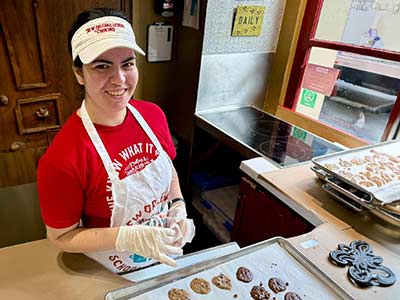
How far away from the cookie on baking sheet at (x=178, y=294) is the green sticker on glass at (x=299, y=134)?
1268mm

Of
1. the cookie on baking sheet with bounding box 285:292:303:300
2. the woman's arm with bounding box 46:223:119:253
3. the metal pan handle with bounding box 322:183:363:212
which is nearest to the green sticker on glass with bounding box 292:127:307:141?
the metal pan handle with bounding box 322:183:363:212

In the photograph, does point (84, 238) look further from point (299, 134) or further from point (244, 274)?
point (299, 134)

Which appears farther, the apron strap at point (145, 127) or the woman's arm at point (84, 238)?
the apron strap at point (145, 127)

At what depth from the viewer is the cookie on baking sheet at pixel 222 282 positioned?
854 millimetres

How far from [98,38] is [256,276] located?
2.57 feet

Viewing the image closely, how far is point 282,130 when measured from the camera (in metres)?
1.93

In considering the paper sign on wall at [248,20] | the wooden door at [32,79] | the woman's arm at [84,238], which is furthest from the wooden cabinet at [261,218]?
the wooden door at [32,79]

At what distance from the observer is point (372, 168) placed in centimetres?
129

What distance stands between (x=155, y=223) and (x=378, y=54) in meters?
1.44

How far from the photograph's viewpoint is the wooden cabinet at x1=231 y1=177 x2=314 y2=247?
129 cm

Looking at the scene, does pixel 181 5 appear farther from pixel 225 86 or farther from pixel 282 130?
pixel 282 130

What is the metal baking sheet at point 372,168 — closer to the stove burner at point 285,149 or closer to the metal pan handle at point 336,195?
the metal pan handle at point 336,195

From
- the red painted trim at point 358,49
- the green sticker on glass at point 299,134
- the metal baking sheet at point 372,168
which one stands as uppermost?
the red painted trim at point 358,49

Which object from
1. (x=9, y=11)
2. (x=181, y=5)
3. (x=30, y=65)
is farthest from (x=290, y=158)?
(x=9, y=11)
